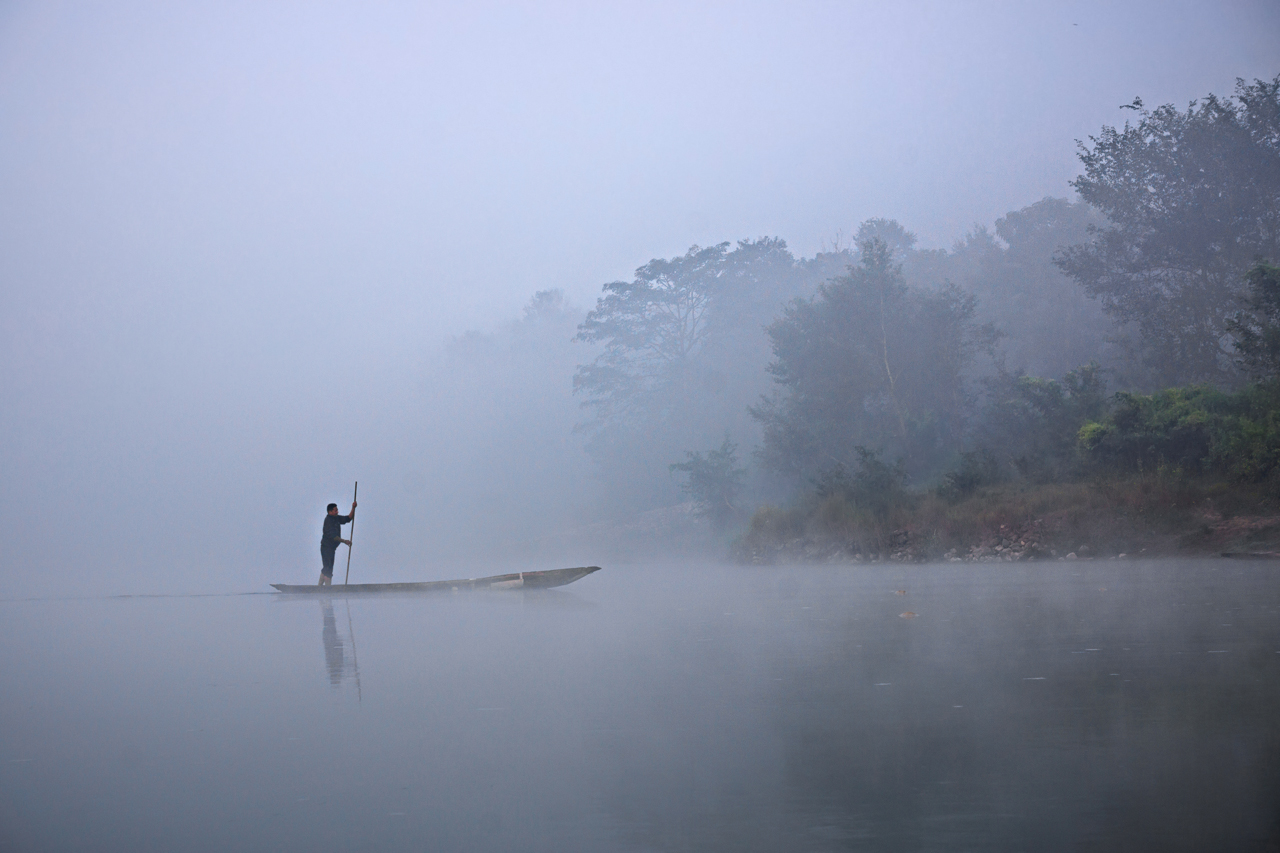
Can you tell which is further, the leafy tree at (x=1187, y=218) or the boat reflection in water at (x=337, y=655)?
the leafy tree at (x=1187, y=218)

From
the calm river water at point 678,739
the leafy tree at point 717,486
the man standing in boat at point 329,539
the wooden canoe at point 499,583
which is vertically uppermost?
the leafy tree at point 717,486

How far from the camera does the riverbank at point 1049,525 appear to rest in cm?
1970

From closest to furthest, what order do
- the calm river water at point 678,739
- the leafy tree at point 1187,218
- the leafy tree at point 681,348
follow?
the calm river water at point 678,739
the leafy tree at point 1187,218
the leafy tree at point 681,348

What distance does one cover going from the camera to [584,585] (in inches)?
897

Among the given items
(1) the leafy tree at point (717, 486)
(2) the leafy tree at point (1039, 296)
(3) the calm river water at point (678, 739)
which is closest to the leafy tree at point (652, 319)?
(2) the leafy tree at point (1039, 296)

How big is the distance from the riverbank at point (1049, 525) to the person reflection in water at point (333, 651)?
1572 cm

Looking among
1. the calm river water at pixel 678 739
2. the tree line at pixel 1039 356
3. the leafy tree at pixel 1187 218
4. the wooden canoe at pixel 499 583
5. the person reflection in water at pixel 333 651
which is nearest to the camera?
the calm river water at pixel 678 739

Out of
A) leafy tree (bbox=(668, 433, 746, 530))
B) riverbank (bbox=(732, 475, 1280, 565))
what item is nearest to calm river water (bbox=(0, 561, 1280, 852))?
riverbank (bbox=(732, 475, 1280, 565))

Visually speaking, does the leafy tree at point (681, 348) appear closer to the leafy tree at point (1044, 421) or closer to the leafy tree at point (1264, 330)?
the leafy tree at point (1044, 421)

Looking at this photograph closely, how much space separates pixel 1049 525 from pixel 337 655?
59.8ft

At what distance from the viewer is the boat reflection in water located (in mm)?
7804

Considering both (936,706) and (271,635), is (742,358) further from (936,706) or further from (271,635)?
(936,706)

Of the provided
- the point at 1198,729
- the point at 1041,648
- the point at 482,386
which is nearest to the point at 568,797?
the point at 1198,729

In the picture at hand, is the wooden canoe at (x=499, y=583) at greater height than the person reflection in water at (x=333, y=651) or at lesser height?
greater
